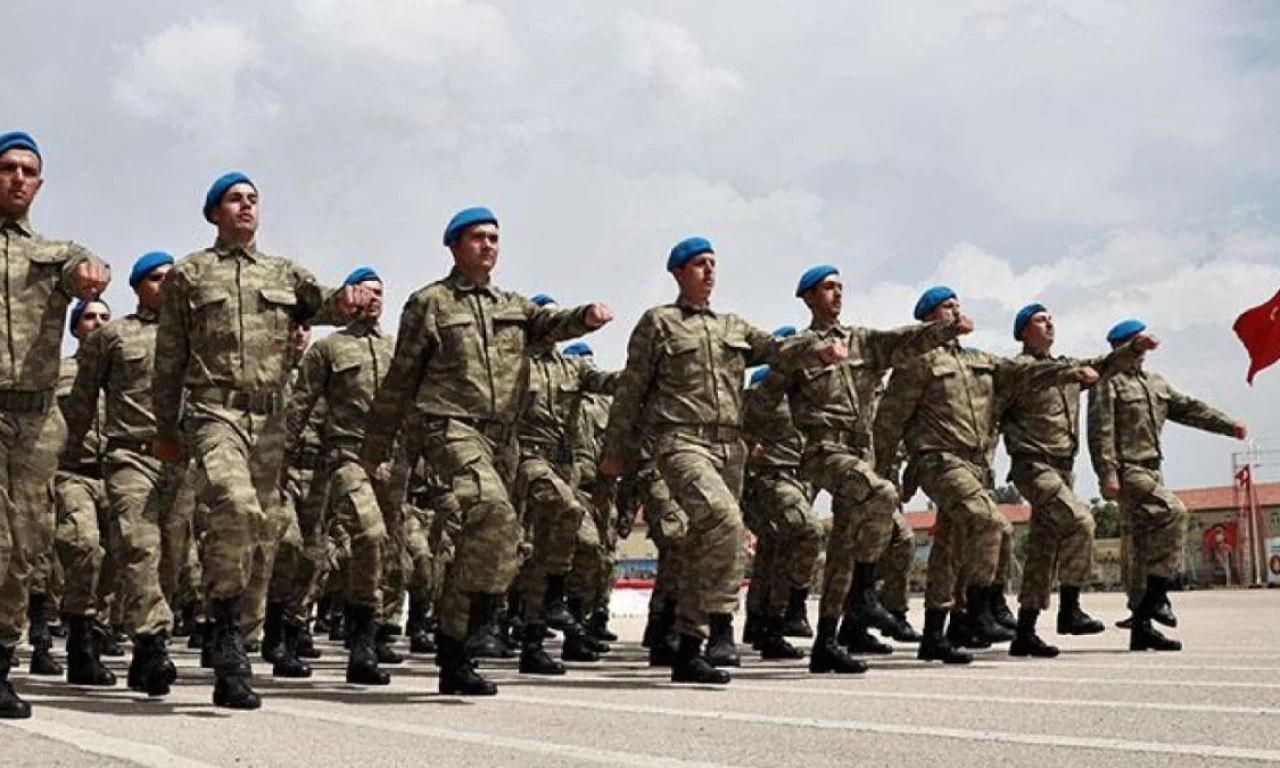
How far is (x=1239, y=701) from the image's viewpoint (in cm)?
639

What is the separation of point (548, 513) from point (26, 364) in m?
4.63

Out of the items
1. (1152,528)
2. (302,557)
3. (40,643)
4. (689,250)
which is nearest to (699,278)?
(689,250)

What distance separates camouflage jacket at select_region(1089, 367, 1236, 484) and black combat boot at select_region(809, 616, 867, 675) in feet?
12.5

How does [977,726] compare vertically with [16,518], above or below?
below

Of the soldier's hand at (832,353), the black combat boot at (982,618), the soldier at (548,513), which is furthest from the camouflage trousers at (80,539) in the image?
the black combat boot at (982,618)

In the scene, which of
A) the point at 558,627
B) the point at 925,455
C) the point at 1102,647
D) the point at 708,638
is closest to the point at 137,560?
the point at 708,638

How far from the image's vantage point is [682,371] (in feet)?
28.1

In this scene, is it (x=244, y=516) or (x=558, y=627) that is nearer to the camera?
(x=244, y=516)

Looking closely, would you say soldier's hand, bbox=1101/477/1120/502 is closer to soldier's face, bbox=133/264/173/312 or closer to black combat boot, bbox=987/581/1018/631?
black combat boot, bbox=987/581/1018/631

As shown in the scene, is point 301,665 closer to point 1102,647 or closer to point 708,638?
Result: point 708,638

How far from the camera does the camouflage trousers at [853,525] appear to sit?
8.95m

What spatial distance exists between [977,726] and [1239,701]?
1.52 m

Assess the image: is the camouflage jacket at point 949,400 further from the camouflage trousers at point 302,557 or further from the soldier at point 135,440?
the soldier at point 135,440

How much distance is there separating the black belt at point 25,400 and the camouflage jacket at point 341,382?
3.04 m
